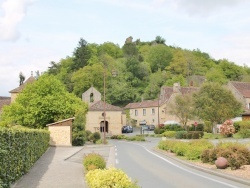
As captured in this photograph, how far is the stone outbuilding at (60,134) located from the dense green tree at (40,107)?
344 centimetres

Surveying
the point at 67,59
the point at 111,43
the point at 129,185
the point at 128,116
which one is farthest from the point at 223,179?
the point at 111,43

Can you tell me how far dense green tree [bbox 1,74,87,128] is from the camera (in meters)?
46.6

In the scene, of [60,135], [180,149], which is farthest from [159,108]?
[180,149]

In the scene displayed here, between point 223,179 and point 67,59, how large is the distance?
116 meters

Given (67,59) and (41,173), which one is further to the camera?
(67,59)

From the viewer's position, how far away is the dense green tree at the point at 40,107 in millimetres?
46594

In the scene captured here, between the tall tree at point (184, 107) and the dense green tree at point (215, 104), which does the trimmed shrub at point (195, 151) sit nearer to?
the dense green tree at point (215, 104)

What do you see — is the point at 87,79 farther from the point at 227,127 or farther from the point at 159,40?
the point at 159,40

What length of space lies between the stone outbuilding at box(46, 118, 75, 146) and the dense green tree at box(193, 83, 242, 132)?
22.6 metres

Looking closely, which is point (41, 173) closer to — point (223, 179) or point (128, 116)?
point (223, 179)

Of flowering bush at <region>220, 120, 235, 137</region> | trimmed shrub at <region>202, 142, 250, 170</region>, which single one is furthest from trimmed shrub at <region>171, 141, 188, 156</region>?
flowering bush at <region>220, 120, 235, 137</region>

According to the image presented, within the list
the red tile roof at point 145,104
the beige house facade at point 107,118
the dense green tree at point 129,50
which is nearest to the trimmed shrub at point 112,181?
the beige house facade at point 107,118

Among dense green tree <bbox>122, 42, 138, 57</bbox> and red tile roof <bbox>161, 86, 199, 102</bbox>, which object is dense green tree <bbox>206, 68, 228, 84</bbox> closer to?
Result: red tile roof <bbox>161, 86, 199, 102</bbox>

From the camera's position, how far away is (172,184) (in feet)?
48.4
